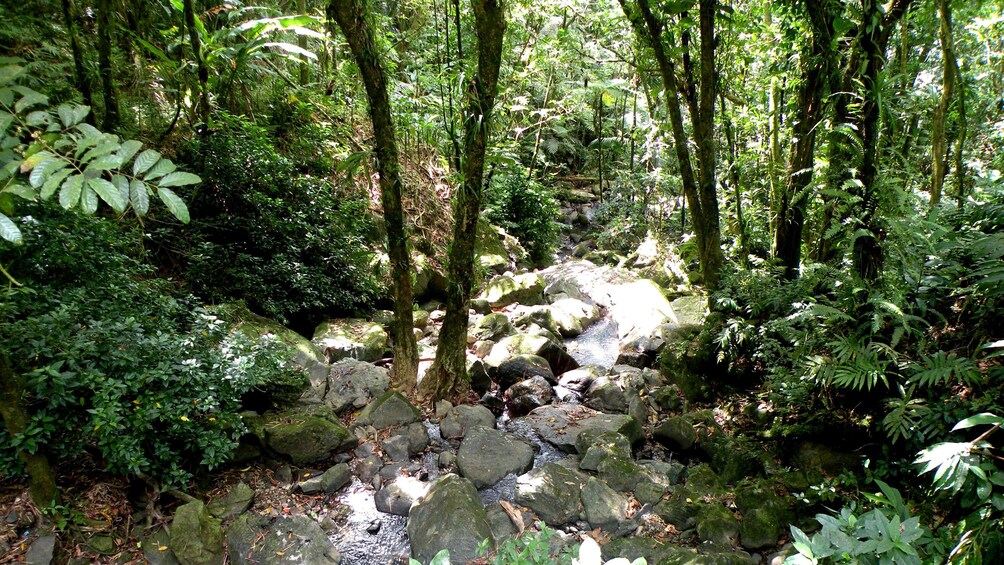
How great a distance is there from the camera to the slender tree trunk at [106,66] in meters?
4.45

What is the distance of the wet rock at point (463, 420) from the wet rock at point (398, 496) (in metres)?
0.79

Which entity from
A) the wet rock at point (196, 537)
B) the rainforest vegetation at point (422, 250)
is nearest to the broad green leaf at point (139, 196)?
the rainforest vegetation at point (422, 250)

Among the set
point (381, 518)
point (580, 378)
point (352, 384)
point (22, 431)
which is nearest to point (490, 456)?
point (381, 518)

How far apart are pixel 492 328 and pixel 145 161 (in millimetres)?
5947

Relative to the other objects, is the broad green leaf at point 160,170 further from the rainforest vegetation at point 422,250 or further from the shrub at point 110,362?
the shrub at point 110,362

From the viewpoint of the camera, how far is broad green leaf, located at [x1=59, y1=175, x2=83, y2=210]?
3.82 ft

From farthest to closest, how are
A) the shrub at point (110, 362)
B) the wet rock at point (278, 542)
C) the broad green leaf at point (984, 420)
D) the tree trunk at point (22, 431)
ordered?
the wet rock at point (278, 542), the shrub at point (110, 362), the tree trunk at point (22, 431), the broad green leaf at point (984, 420)

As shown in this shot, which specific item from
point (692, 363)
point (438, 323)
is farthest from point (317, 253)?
point (692, 363)

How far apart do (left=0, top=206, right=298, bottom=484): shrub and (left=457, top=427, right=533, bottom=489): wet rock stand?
174cm

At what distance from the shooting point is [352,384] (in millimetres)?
4965

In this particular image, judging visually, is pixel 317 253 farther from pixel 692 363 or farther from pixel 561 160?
pixel 561 160

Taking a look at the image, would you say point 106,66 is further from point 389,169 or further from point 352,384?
point 352,384

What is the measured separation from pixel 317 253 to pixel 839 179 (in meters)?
5.39

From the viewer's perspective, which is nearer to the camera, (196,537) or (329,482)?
(196,537)
